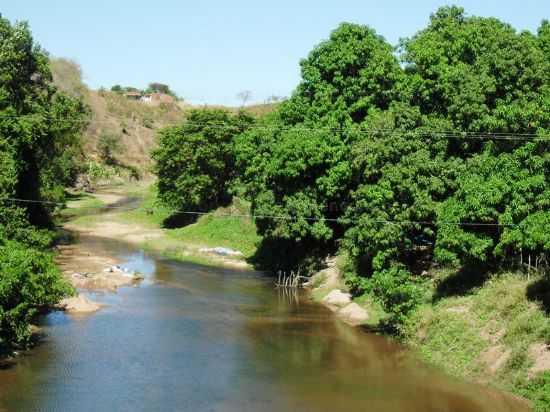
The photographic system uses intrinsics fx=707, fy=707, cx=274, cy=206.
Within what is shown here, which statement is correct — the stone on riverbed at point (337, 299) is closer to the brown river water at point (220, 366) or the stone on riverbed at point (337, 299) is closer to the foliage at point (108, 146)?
the brown river water at point (220, 366)

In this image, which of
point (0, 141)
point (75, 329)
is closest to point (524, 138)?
point (75, 329)

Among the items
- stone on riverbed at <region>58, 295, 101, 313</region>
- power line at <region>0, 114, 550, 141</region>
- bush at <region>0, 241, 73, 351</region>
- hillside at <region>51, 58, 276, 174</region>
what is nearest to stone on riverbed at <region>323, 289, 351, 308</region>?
power line at <region>0, 114, 550, 141</region>

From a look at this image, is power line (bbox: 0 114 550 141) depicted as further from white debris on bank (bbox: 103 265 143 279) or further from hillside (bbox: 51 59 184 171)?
hillside (bbox: 51 59 184 171)

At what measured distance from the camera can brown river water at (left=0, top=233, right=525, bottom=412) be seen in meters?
26.9

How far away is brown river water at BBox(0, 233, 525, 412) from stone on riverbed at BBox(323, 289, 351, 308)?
29.4 inches

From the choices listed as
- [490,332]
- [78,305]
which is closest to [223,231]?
[78,305]

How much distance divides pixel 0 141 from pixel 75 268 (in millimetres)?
15891

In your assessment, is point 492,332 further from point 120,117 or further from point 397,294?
point 120,117

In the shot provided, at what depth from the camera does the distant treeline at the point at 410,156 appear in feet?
105

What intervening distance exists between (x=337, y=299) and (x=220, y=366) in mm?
13336

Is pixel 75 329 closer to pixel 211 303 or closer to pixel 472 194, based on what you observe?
pixel 211 303

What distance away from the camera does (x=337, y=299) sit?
4281 centimetres

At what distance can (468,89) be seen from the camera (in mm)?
36844

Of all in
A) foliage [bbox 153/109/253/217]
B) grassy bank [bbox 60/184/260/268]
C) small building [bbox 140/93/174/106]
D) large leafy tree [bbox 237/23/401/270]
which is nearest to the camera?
large leafy tree [bbox 237/23/401/270]
